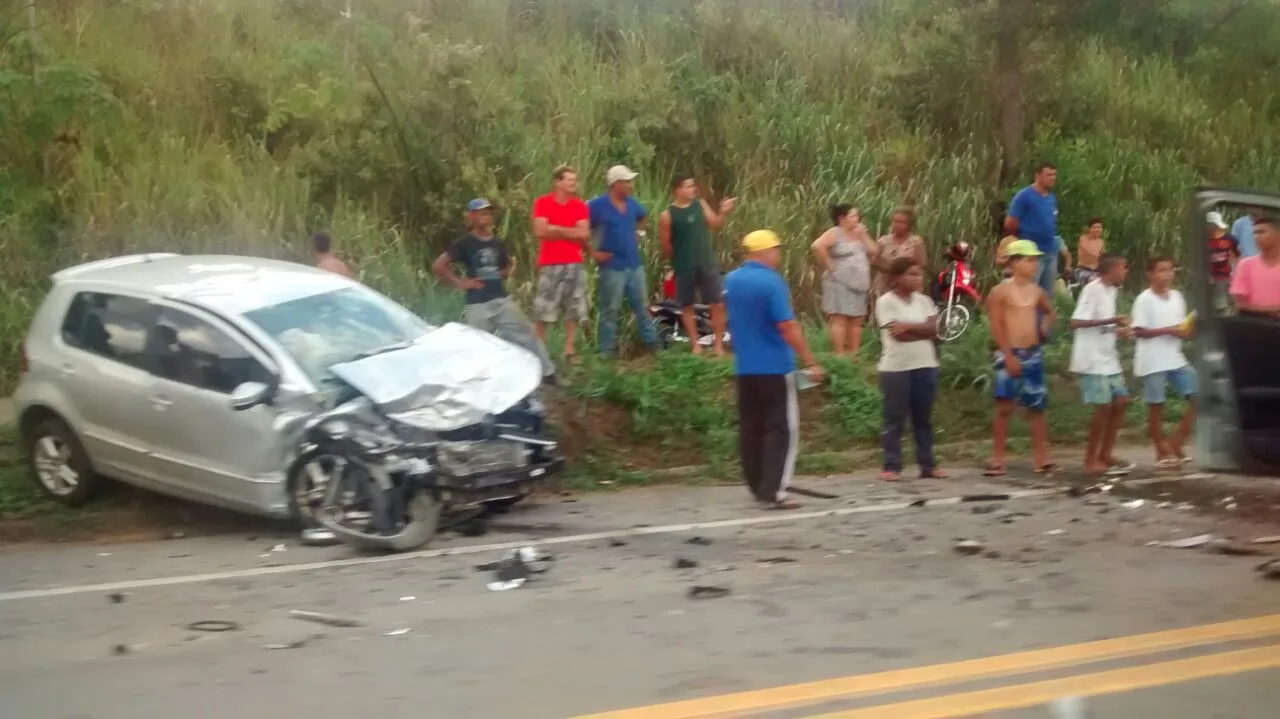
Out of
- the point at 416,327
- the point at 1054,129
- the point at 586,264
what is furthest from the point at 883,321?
the point at 1054,129

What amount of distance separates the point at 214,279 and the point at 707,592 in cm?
451

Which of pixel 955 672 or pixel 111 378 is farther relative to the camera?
pixel 111 378

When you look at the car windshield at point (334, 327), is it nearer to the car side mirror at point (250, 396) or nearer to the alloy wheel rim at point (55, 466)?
the car side mirror at point (250, 396)

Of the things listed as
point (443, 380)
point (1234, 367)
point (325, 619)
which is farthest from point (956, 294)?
point (325, 619)

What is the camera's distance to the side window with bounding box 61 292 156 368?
948 centimetres

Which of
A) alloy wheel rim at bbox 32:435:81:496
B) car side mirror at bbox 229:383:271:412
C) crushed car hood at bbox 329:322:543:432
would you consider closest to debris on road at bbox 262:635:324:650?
crushed car hood at bbox 329:322:543:432

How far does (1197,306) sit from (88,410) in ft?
23.6

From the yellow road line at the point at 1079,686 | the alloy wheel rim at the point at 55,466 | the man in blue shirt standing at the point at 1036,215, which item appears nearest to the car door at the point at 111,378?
the alloy wheel rim at the point at 55,466

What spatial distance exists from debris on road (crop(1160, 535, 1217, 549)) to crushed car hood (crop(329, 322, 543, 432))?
407 centimetres

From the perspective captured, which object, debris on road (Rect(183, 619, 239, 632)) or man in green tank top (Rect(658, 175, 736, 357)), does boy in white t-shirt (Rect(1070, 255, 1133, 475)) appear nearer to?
man in green tank top (Rect(658, 175, 736, 357))

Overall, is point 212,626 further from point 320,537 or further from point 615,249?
point 615,249

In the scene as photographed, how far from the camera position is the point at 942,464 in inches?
455

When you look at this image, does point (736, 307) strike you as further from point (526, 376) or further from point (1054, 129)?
point (1054, 129)

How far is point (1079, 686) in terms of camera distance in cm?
538
